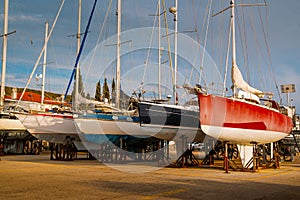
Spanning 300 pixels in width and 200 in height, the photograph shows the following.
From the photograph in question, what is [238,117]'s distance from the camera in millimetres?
15430

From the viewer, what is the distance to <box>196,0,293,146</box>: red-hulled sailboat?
587 inches

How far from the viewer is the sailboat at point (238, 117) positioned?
1493 cm

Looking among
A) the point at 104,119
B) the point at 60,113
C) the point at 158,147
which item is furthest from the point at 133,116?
the point at 60,113

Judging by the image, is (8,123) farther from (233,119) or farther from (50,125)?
(233,119)

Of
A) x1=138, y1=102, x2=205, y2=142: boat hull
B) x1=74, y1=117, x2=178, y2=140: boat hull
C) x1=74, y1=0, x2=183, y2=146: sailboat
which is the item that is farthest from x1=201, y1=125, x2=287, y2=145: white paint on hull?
x1=74, y1=117, x2=178, y2=140: boat hull

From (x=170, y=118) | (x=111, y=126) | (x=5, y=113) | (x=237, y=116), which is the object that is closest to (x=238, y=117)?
(x=237, y=116)

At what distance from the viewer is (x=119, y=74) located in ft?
75.2

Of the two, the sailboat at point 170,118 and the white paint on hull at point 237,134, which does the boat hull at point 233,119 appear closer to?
the white paint on hull at point 237,134

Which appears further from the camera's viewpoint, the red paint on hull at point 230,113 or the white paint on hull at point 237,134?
the white paint on hull at point 237,134

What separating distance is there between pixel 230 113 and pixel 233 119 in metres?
0.35

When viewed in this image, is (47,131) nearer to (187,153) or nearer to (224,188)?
(187,153)

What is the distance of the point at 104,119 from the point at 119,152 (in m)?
2.47

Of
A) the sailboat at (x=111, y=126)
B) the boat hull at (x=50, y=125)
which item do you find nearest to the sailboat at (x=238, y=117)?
the sailboat at (x=111, y=126)

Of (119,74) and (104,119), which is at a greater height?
(119,74)
